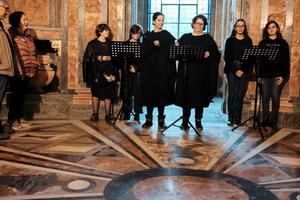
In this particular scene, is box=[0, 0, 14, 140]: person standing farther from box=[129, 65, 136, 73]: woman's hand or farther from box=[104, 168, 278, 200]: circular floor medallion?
box=[104, 168, 278, 200]: circular floor medallion

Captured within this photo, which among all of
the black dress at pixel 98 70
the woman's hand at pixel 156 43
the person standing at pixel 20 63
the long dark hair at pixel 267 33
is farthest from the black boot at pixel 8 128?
the long dark hair at pixel 267 33

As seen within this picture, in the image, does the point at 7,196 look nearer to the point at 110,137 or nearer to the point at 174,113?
the point at 110,137

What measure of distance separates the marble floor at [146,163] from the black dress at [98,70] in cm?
71

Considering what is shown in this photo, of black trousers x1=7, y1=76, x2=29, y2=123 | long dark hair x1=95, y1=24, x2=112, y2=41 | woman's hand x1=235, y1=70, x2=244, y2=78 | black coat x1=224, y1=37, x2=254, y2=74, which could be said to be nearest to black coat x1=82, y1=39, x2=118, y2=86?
long dark hair x1=95, y1=24, x2=112, y2=41

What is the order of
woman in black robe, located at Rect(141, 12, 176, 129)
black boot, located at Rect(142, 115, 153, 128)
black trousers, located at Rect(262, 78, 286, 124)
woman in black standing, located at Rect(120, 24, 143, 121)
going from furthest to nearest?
woman in black standing, located at Rect(120, 24, 143, 121), black trousers, located at Rect(262, 78, 286, 124), black boot, located at Rect(142, 115, 153, 128), woman in black robe, located at Rect(141, 12, 176, 129)

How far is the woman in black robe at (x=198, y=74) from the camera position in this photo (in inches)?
243

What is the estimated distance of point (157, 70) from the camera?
20.8 ft

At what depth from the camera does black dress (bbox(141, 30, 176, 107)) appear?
6.29 meters

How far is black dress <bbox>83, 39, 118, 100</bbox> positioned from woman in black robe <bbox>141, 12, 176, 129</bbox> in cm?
85

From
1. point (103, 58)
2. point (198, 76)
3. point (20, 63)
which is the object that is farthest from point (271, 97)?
point (20, 63)

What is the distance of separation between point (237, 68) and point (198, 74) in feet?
3.20

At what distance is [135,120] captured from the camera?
7.12 meters

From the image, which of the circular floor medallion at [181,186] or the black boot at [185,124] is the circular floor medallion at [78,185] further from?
the black boot at [185,124]

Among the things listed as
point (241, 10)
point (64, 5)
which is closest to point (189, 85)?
point (241, 10)
